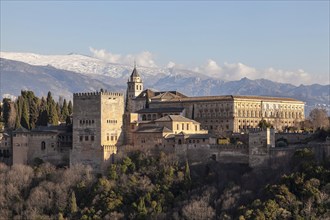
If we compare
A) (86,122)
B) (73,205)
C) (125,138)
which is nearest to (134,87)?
(125,138)

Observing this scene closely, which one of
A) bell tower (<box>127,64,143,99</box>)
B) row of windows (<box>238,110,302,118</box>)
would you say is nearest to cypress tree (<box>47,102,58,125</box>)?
row of windows (<box>238,110,302,118</box>)

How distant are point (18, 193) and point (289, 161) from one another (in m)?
18.8

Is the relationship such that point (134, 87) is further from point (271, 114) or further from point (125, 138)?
point (125, 138)

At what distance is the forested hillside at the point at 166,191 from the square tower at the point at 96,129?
3.81 ft

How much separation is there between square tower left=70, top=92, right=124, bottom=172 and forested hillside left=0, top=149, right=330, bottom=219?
3.81 ft

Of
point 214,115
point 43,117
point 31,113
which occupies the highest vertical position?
point 31,113

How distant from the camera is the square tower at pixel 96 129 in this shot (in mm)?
55031

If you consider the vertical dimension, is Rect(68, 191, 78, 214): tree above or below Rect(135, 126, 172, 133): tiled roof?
below

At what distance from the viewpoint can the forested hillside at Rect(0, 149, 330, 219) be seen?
44.3m

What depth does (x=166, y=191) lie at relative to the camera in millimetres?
49938

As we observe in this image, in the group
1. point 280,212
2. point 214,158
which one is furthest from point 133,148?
point 280,212

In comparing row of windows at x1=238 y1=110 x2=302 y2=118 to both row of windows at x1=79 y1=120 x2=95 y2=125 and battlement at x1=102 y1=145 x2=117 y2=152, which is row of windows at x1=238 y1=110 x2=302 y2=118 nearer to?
battlement at x1=102 y1=145 x2=117 y2=152

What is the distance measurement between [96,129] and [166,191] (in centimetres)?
817

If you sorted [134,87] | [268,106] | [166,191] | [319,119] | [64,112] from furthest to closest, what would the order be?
[134,87], [64,112], [268,106], [319,119], [166,191]
